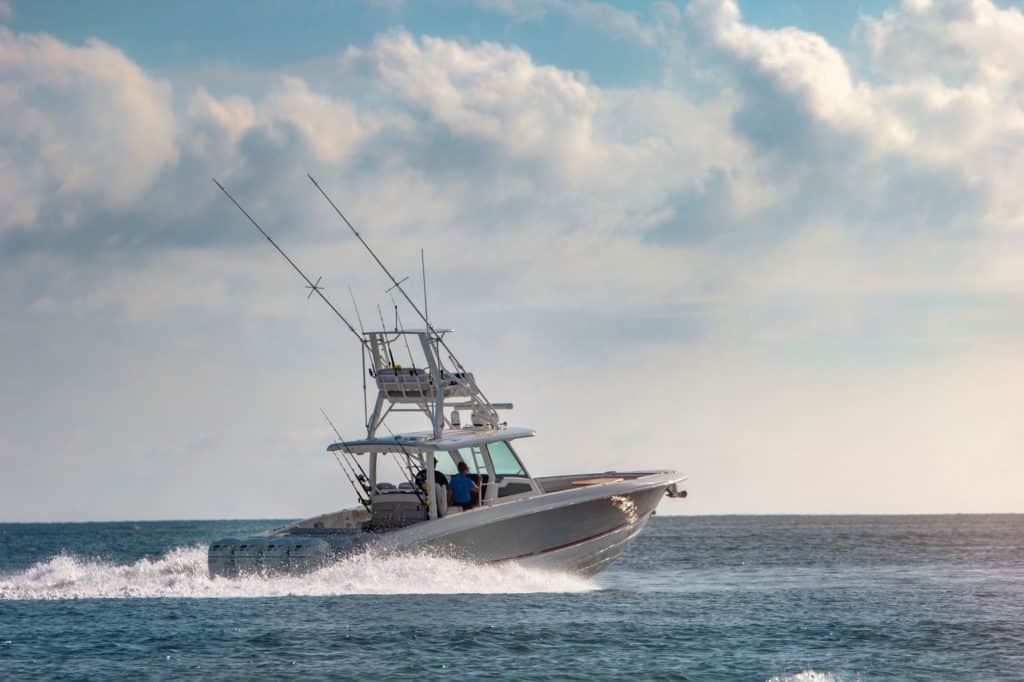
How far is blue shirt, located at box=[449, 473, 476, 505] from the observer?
77.6 ft

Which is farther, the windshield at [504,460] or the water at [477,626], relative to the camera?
the windshield at [504,460]

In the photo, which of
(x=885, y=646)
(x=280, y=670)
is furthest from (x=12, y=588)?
(x=885, y=646)

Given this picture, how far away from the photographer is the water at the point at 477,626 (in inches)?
705

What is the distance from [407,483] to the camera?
24.6m

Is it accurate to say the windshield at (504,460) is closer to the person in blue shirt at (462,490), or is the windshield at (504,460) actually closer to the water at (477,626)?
the person in blue shirt at (462,490)

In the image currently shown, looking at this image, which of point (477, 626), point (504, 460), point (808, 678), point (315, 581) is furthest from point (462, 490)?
point (808, 678)

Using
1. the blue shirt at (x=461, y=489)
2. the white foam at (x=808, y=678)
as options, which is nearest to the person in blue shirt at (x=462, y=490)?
the blue shirt at (x=461, y=489)

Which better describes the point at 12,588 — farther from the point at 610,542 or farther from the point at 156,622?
the point at 610,542

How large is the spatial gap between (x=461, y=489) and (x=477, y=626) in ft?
11.8

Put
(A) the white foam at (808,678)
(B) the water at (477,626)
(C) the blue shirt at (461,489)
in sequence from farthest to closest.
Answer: (C) the blue shirt at (461,489) < (B) the water at (477,626) < (A) the white foam at (808,678)

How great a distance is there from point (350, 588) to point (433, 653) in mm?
4485

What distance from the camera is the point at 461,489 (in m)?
23.7

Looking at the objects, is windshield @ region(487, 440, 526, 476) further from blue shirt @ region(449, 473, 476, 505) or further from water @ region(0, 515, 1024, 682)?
water @ region(0, 515, 1024, 682)

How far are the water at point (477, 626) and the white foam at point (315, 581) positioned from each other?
1.4 inches
